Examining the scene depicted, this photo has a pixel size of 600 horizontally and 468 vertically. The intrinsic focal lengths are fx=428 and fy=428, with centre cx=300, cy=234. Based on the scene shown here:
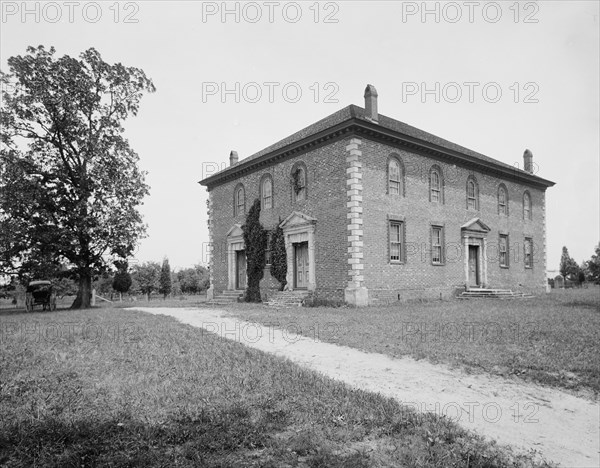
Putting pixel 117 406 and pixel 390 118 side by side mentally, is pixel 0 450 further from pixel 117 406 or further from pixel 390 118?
pixel 390 118

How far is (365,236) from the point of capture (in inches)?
739

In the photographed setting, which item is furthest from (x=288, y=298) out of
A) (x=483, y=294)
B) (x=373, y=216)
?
(x=483, y=294)

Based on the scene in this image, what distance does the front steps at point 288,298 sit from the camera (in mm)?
19547

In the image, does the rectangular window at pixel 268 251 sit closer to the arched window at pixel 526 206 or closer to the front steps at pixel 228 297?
the front steps at pixel 228 297

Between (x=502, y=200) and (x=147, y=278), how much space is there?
3544cm

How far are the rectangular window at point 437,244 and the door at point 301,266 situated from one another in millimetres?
6680

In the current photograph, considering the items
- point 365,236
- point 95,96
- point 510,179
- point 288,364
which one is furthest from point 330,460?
point 510,179

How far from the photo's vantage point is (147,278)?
151ft

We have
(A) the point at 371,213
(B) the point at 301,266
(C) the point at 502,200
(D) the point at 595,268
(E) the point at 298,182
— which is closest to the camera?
(A) the point at 371,213

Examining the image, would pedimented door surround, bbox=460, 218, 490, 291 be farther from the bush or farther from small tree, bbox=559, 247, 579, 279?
small tree, bbox=559, 247, 579, 279

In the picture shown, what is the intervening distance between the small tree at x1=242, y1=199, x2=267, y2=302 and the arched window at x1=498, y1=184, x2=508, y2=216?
15.2m

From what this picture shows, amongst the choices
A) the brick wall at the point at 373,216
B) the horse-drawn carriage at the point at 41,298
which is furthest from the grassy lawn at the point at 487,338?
the horse-drawn carriage at the point at 41,298

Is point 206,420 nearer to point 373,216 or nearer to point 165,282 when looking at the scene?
point 373,216

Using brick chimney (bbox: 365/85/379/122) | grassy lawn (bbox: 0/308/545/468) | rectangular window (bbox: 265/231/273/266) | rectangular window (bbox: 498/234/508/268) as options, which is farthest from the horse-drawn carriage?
rectangular window (bbox: 498/234/508/268)
